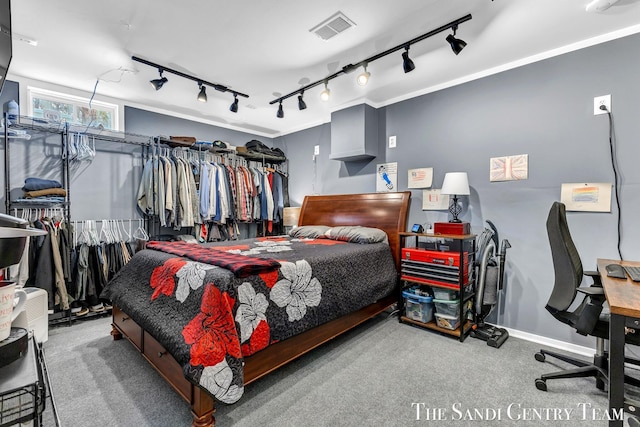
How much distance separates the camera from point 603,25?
7.20 ft

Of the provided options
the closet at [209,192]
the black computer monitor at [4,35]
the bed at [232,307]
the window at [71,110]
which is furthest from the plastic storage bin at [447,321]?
the window at [71,110]

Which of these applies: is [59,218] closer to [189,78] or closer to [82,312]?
[82,312]

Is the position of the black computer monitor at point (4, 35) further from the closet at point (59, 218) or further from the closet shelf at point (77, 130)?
the closet shelf at point (77, 130)

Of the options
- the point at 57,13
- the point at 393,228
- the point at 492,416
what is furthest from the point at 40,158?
the point at 492,416

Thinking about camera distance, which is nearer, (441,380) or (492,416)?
(492,416)

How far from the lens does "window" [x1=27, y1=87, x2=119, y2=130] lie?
124 inches

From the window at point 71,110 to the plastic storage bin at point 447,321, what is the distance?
4110 millimetres

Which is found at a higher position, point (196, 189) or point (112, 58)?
point (112, 58)

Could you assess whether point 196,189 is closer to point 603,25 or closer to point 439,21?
point 439,21

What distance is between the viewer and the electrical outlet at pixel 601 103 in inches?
90.0

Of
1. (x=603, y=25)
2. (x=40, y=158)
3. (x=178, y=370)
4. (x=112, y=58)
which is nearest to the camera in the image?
(x=178, y=370)

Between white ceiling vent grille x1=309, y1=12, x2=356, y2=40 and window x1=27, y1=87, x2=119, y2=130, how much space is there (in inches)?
106

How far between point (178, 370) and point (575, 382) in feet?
8.24

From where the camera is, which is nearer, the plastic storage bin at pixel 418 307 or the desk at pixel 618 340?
the desk at pixel 618 340
